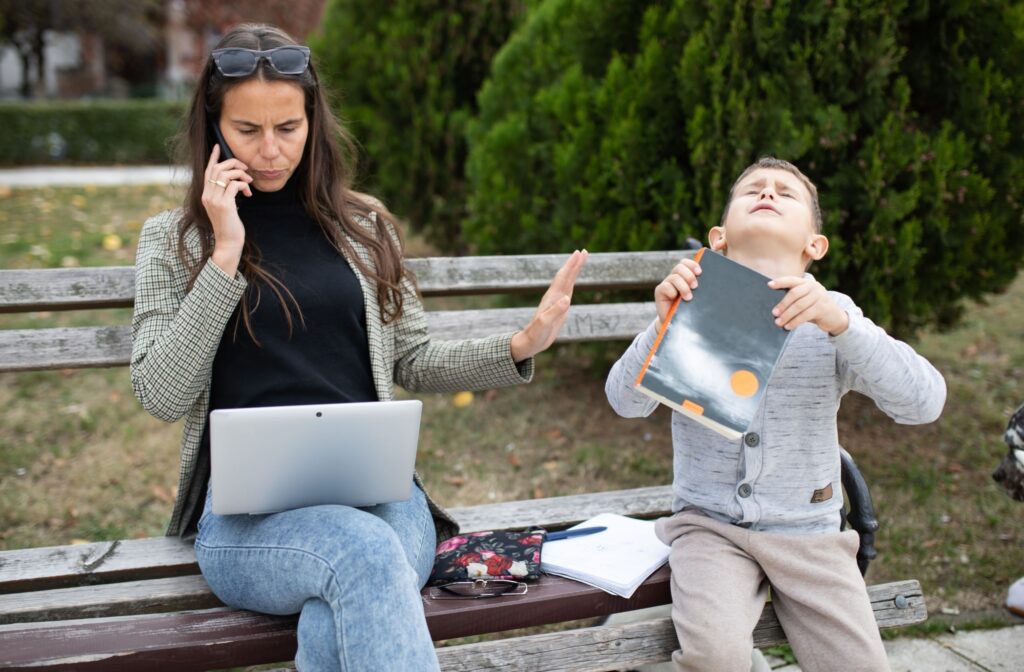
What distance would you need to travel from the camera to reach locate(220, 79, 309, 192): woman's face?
2.49 meters

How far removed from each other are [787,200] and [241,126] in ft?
4.49

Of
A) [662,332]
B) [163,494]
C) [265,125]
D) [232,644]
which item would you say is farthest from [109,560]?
[163,494]

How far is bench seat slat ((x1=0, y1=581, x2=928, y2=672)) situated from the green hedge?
15729 mm

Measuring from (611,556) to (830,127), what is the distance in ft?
6.99

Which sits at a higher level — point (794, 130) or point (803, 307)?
point (794, 130)

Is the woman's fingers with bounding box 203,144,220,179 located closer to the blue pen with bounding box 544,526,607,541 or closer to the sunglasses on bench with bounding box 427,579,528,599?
the sunglasses on bench with bounding box 427,579,528,599

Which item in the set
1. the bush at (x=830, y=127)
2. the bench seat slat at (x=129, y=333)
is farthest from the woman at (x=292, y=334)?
the bush at (x=830, y=127)

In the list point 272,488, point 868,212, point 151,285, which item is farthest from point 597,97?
point 272,488

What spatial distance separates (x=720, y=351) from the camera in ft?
7.36

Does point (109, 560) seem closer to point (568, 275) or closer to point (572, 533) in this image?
point (572, 533)

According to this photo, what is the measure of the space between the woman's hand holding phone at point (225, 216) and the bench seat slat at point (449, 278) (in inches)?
25.5

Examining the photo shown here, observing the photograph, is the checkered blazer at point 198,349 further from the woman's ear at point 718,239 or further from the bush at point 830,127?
the bush at point 830,127

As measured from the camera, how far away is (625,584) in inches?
95.7

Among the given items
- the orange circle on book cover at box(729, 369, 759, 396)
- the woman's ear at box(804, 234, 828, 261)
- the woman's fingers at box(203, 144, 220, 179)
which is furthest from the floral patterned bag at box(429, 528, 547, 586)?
the woman's fingers at box(203, 144, 220, 179)
